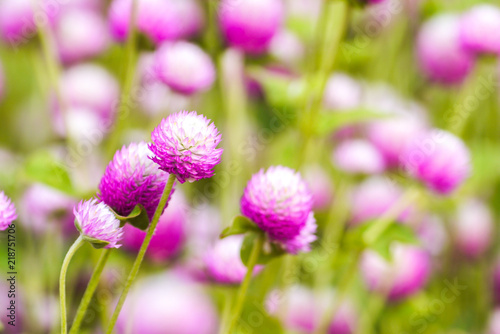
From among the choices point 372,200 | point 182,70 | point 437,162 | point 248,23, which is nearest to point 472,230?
point 372,200

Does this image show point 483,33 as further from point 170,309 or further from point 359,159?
point 170,309

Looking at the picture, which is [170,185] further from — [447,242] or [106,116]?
[447,242]

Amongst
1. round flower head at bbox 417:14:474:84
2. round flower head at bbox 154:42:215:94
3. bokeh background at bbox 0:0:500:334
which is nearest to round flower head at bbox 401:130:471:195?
bokeh background at bbox 0:0:500:334

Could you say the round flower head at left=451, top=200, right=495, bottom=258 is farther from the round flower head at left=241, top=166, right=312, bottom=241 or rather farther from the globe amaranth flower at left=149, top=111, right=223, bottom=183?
the globe amaranth flower at left=149, top=111, right=223, bottom=183

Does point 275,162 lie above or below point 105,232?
above

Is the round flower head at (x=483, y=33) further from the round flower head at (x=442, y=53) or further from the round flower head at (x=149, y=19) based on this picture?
the round flower head at (x=149, y=19)

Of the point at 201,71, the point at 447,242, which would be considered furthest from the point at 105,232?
the point at 447,242
